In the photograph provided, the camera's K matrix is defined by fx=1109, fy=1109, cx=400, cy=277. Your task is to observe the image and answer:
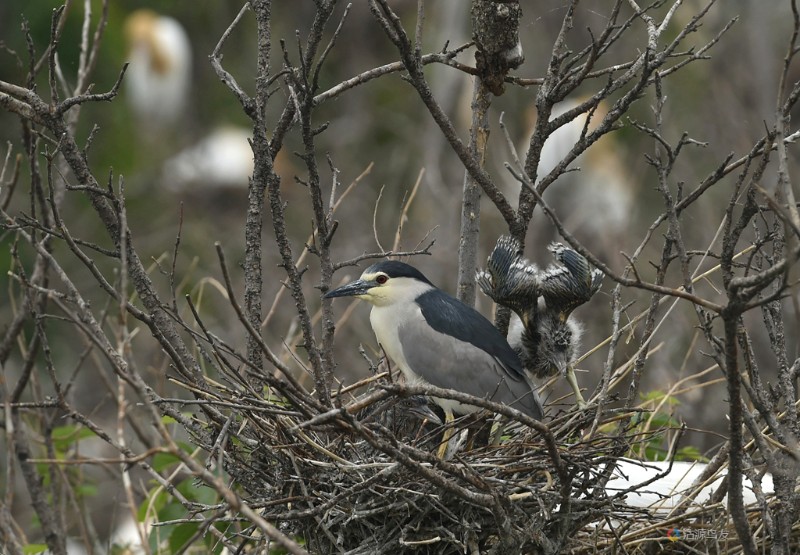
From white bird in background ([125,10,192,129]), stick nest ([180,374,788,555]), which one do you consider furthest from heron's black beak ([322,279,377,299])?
white bird in background ([125,10,192,129])

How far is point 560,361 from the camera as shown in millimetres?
2904

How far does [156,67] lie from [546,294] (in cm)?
651

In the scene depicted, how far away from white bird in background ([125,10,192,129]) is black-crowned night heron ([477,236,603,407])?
5.81m

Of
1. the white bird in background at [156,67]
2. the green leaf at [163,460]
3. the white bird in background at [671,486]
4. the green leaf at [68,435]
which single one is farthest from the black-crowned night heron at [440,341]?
the white bird in background at [156,67]

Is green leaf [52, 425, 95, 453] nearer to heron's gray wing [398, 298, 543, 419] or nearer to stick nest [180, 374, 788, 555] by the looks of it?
stick nest [180, 374, 788, 555]

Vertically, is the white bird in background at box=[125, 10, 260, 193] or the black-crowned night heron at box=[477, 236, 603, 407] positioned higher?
the white bird in background at box=[125, 10, 260, 193]

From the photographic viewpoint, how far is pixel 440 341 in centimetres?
296

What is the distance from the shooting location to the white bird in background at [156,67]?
8.27 metres

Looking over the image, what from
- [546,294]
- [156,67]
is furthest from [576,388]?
[156,67]

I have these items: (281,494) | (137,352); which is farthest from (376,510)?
(137,352)

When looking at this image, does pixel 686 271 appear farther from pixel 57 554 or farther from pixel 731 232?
pixel 57 554

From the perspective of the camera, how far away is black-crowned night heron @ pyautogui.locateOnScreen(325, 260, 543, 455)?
9.49 ft

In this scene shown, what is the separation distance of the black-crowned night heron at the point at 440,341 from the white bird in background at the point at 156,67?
18.1 feet

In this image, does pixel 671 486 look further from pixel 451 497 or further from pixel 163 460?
pixel 163 460
